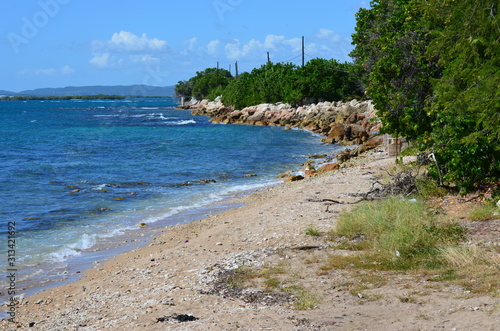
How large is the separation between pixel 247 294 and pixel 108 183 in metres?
17.3

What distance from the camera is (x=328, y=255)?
9922 mm

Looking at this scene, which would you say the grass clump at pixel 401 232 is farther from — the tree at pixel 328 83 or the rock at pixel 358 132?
the tree at pixel 328 83

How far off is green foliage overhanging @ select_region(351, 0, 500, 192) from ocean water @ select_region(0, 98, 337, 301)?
7436mm

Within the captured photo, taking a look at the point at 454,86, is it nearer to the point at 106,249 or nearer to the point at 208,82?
the point at 106,249

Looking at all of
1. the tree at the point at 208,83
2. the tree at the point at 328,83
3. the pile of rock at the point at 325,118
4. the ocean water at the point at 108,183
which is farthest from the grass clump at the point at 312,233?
the tree at the point at 208,83

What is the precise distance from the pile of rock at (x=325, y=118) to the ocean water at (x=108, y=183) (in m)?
2.47

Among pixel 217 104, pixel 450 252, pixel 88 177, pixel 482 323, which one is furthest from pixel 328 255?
pixel 217 104

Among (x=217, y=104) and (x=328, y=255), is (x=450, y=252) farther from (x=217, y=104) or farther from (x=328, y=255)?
(x=217, y=104)

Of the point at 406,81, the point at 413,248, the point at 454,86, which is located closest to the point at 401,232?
the point at 413,248

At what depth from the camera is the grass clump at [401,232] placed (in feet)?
29.9

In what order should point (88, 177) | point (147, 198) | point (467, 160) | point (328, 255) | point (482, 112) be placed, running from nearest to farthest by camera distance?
point (328, 255), point (482, 112), point (467, 160), point (147, 198), point (88, 177)

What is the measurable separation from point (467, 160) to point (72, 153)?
101 feet

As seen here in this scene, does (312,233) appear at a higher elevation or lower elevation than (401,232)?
lower

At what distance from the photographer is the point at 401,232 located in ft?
31.1
